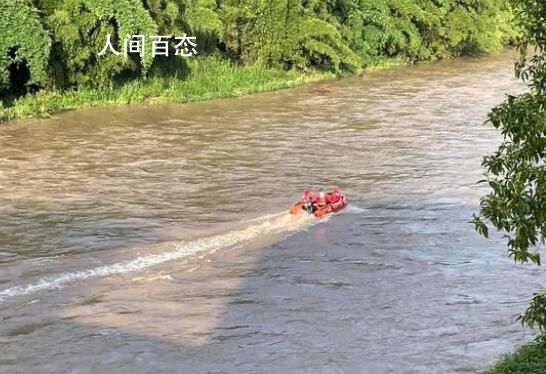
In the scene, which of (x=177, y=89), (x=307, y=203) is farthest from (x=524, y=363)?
(x=177, y=89)

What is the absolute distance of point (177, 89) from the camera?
2352cm

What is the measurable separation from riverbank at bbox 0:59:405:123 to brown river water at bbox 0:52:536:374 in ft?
5.70

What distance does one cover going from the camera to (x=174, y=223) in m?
11.4

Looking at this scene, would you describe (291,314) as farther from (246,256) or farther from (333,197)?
(333,197)

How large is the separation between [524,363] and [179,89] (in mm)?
18901

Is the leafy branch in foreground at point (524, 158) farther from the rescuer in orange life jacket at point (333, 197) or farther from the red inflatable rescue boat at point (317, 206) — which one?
the rescuer in orange life jacket at point (333, 197)

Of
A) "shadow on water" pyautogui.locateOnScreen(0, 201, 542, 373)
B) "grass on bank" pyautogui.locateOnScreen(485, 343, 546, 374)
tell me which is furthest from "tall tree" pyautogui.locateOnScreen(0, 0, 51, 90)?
"grass on bank" pyautogui.locateOnScreen(485, 343, 546, 374)

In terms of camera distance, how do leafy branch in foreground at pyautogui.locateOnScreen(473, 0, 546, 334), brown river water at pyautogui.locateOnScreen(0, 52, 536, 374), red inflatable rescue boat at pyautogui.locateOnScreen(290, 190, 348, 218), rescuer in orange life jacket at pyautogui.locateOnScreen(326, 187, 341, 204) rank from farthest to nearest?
rescuer in orange life jacket at pyautogui.locateOnScreen(326, 187, 341, 204) → red inflatable rescue boat at pyautogui.locateOnScreen(290, 190, 348, 218) → brown river water at pyautogui.locateOnScreen(0, 52, 536, 374) → leafy branch in foreground at pyautogui.locateOnScreen(473, 0, 546, 334)

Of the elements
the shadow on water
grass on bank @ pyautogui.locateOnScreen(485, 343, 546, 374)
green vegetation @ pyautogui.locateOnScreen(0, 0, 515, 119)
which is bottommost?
the shadow on water

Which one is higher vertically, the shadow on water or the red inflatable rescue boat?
the red inflatable rescue boat

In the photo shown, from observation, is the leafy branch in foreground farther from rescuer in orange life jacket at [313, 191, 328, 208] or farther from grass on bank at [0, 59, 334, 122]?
grass on bank at [0, 59, 334, 122]

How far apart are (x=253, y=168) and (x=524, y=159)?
437 inches

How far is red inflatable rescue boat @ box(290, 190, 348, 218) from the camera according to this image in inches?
452

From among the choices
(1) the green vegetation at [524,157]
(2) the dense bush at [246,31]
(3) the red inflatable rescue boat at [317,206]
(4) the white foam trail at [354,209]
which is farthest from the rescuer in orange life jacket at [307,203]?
(2) the dense bush at [246,31]
